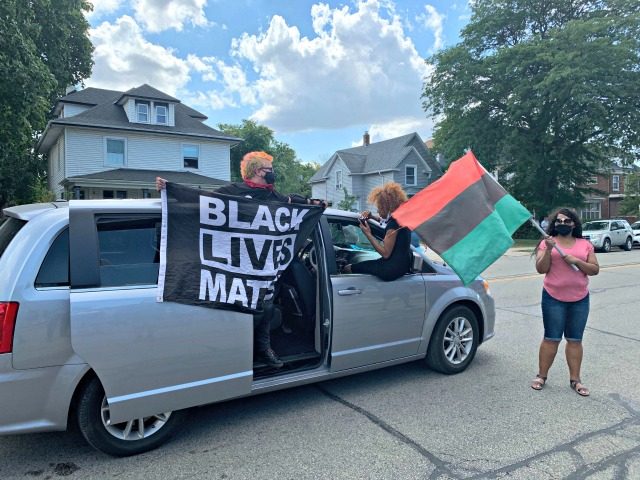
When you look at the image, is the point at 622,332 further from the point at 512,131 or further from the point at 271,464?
the point at 512,131

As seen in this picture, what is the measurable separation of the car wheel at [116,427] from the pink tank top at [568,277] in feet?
11.1

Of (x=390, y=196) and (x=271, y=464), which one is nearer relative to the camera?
(x=271, y=464)

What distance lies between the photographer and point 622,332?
250 inches

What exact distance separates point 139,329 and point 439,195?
262 centimetres

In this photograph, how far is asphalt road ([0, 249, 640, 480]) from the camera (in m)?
2.88

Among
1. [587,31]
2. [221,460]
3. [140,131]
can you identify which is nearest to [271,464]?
[221,460]

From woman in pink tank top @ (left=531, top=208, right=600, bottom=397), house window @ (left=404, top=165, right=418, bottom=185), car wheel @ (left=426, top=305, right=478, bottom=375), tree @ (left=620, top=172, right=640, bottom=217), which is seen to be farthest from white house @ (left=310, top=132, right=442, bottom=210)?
woman in pink tank top @ (left=531, top=208, right=600, bottom=397)

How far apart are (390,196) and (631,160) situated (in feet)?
Result: 101

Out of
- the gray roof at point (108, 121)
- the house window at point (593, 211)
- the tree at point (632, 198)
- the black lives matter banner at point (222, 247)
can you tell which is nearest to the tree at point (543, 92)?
the tree at point (632, 198)

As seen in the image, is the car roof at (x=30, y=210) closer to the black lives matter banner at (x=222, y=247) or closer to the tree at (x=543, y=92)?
the black lives matter banner at (x=222, y=247)

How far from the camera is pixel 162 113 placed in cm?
2577

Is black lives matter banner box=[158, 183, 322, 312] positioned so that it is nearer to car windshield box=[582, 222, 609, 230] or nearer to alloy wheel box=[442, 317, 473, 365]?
alloy wheel box=[442, 317, 473, 365]

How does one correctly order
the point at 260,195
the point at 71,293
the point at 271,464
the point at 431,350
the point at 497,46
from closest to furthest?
the point at 71,293 < the point at 271,464 < the point at 260,195 < the point at 431,350 < the point at 497,46

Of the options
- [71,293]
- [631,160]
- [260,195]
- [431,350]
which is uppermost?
[631,160]
